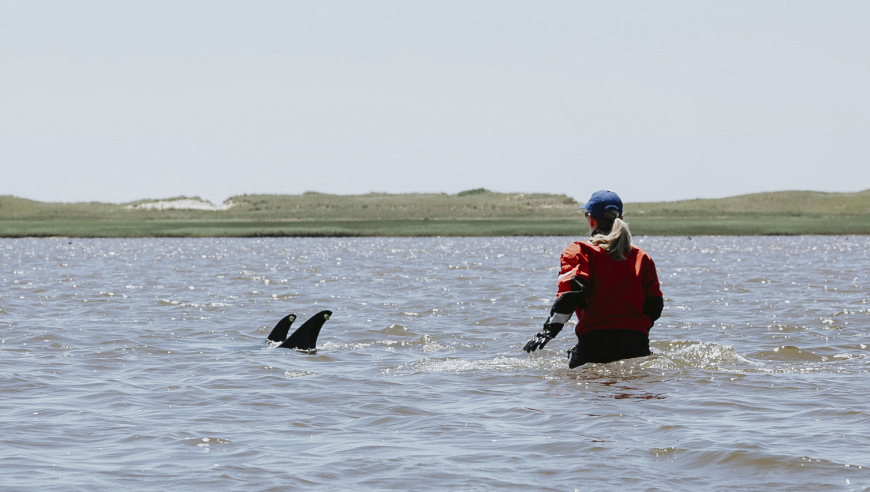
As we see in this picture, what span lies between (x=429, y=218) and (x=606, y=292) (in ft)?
319

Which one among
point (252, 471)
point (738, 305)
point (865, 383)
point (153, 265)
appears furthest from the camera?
point (153, 265)

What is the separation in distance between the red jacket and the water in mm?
633

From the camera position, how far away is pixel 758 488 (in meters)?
6.38

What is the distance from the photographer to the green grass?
7938 cm

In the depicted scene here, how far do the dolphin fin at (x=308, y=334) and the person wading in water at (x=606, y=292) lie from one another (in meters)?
4.49

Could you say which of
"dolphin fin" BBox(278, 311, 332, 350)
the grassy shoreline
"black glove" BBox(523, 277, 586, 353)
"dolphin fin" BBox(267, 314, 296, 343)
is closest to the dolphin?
"dolphin fin" BBox(278, 311, 332, 350)

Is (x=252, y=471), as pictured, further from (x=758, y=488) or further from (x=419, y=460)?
(x=758, y=488)

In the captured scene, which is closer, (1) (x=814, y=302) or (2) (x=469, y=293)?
(1) (x=814, y=302)

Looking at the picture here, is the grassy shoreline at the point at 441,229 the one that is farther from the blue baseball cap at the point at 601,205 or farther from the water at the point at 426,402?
the blue baseball cap at the point at 601,205

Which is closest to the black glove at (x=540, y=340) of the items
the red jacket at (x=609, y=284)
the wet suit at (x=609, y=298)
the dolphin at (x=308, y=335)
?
the wet suit at (x=609, y=298)

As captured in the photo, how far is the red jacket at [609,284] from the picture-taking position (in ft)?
33.0

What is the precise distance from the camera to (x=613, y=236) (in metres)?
9.99

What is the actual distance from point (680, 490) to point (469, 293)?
17802mm

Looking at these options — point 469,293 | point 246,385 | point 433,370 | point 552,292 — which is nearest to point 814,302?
point 552,292
